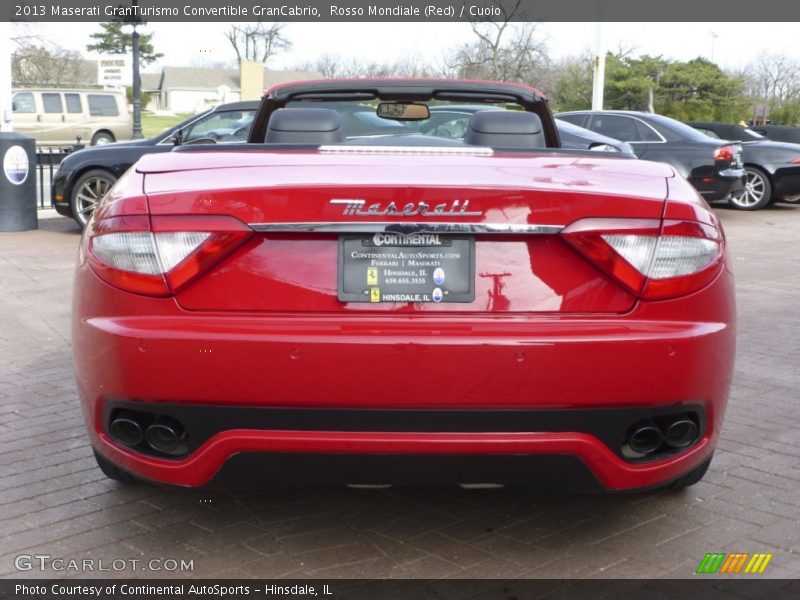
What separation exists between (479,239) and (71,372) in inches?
141

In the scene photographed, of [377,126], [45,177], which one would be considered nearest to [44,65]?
[45,177]

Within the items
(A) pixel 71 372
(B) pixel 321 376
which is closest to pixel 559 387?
(B) pixel 321 376

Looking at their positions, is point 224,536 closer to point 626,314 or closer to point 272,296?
point 272,296

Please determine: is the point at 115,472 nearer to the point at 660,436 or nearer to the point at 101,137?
the point at 660,436

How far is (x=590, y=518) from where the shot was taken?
3.56 meters

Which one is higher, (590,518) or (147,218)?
(147,218)

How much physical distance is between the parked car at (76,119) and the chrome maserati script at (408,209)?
108ft

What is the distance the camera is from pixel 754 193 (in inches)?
639

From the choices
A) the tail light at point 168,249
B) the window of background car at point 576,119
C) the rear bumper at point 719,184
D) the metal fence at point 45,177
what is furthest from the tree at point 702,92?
the tail light at point 168,249

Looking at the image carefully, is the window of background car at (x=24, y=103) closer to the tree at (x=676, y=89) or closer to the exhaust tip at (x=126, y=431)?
the tree at (x=676, y=89)

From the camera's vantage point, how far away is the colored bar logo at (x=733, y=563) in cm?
312

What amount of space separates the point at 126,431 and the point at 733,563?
1.92 m

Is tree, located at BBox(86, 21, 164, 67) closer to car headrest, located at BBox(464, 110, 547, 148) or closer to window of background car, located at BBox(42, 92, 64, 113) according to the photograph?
window of background car, located at BBox(42, 92, 64, 113)

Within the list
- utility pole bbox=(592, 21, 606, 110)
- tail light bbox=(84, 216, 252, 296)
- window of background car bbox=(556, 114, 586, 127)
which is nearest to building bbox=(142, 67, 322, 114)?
utility pole bbox=(592, 21, 606, 110)
